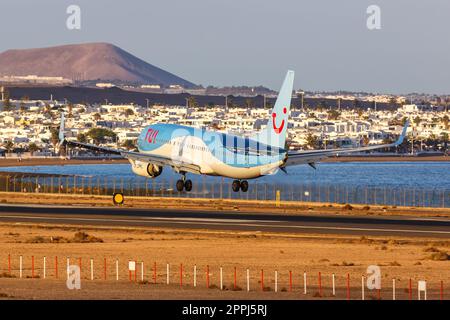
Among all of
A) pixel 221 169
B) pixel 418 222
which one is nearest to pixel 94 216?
pixel 221 169

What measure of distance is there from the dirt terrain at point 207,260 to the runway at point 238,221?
4.16m

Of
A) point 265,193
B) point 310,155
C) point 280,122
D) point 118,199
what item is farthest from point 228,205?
point 280,122

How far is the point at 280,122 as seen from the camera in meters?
109

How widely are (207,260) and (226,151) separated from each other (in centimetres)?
3696

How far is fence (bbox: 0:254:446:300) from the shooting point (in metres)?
58.4

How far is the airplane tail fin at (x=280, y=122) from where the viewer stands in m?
108

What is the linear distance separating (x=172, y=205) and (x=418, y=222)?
34078mm

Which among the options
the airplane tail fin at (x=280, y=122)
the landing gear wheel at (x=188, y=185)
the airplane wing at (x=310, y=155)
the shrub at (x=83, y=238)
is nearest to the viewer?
the shrub at (x=83, y=238)

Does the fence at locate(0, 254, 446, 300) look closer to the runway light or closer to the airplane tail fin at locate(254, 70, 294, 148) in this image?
the airplane tail fin at locate(254, 70, 294, 148)

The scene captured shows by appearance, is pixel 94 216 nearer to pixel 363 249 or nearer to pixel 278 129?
pixel 278 129

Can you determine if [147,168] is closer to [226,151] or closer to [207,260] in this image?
[226,151]

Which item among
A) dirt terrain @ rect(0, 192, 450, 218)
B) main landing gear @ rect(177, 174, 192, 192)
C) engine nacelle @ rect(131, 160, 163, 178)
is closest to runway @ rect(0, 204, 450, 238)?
main landing gear @ rect(177, 174, 192, 192)

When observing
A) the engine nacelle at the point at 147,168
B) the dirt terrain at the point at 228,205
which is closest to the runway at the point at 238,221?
the engine nacelle at the point at 147,168

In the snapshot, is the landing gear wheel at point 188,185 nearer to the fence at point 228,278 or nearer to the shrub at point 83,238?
the shrub at point 83,238
